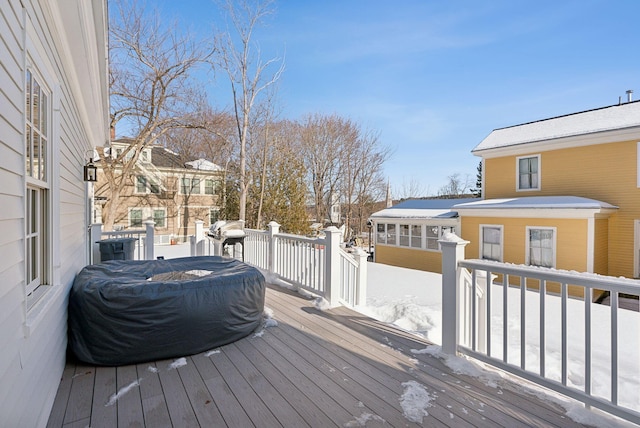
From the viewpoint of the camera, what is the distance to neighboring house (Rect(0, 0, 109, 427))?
4.15 feet

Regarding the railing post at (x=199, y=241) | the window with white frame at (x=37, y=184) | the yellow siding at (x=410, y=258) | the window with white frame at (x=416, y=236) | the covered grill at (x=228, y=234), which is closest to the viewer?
the window with white frame at (x=37, y=184)

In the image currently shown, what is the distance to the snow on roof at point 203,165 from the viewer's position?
747 inches

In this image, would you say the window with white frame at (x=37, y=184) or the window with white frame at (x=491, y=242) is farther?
the window with white frame at (x=491, y=242)

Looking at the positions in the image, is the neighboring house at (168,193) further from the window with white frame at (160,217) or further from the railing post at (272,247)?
the railing post at (272,247)

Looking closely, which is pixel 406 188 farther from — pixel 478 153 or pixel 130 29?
pixel 130 29

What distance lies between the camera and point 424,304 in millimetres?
6559

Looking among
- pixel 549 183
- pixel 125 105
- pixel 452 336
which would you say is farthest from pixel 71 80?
pixel 549 183

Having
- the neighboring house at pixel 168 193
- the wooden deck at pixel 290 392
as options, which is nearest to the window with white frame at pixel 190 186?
the neighboring house at pixel 168 193

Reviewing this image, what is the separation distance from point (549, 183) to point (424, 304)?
7.78 metres

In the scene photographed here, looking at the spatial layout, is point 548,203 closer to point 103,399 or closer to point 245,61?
point 245,61

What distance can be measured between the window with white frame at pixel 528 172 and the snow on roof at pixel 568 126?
710 millimetres

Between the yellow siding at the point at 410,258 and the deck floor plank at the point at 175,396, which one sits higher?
A: the deck floor plank at the point at 175,396

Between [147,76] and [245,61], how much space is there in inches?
204

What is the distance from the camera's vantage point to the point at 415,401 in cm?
210
